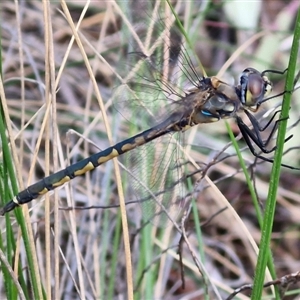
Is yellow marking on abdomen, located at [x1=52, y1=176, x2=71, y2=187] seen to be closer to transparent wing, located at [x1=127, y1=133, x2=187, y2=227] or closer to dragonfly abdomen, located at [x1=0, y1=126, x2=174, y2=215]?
dragonfly abdomen, located at [x1=0, y1=126, x2=174, y2=215]

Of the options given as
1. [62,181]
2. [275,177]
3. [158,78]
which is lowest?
[275,177]

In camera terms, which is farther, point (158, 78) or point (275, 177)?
point (158, 78)

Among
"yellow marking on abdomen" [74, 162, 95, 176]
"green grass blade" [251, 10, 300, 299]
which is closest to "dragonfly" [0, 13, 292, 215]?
"yellow marking on abdomen" [74, 162, 95, 176]

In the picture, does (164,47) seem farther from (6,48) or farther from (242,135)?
(6,48)

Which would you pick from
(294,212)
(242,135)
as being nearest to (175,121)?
(242,135)

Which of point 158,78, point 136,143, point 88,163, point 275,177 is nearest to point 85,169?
point 88,163

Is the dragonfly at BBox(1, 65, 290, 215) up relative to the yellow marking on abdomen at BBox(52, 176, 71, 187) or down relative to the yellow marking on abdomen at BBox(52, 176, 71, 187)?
up

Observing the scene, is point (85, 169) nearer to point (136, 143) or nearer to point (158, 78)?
point (136, 143)
